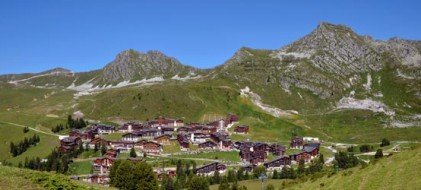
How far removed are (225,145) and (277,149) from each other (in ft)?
67.4

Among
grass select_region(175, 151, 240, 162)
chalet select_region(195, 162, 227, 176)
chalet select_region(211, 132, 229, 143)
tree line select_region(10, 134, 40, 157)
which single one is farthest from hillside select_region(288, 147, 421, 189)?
tree line select_region(10, 134, 40, 157)

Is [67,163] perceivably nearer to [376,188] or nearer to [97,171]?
[97,171]

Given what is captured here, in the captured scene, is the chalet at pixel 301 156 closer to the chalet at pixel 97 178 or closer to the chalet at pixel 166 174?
the chalet at pixel 166 174

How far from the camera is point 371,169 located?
45.5 meters

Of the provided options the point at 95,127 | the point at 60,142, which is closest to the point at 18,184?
the point at 60,142

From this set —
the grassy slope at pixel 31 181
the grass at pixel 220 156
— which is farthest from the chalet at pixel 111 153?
the grassy slope at pixel 31 181

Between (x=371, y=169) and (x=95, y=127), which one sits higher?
(x=95, y=127)

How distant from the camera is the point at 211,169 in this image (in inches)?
5679

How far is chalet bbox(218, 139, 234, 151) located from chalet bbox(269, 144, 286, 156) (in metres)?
15.6

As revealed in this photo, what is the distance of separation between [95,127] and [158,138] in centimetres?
3579

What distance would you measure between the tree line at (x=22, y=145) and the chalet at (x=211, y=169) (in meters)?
80.0

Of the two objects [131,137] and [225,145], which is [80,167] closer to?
[131,137]

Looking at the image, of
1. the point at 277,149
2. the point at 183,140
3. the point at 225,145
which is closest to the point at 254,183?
the point at 277,149

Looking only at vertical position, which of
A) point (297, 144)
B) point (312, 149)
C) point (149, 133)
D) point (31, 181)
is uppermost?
point (149, 133)
